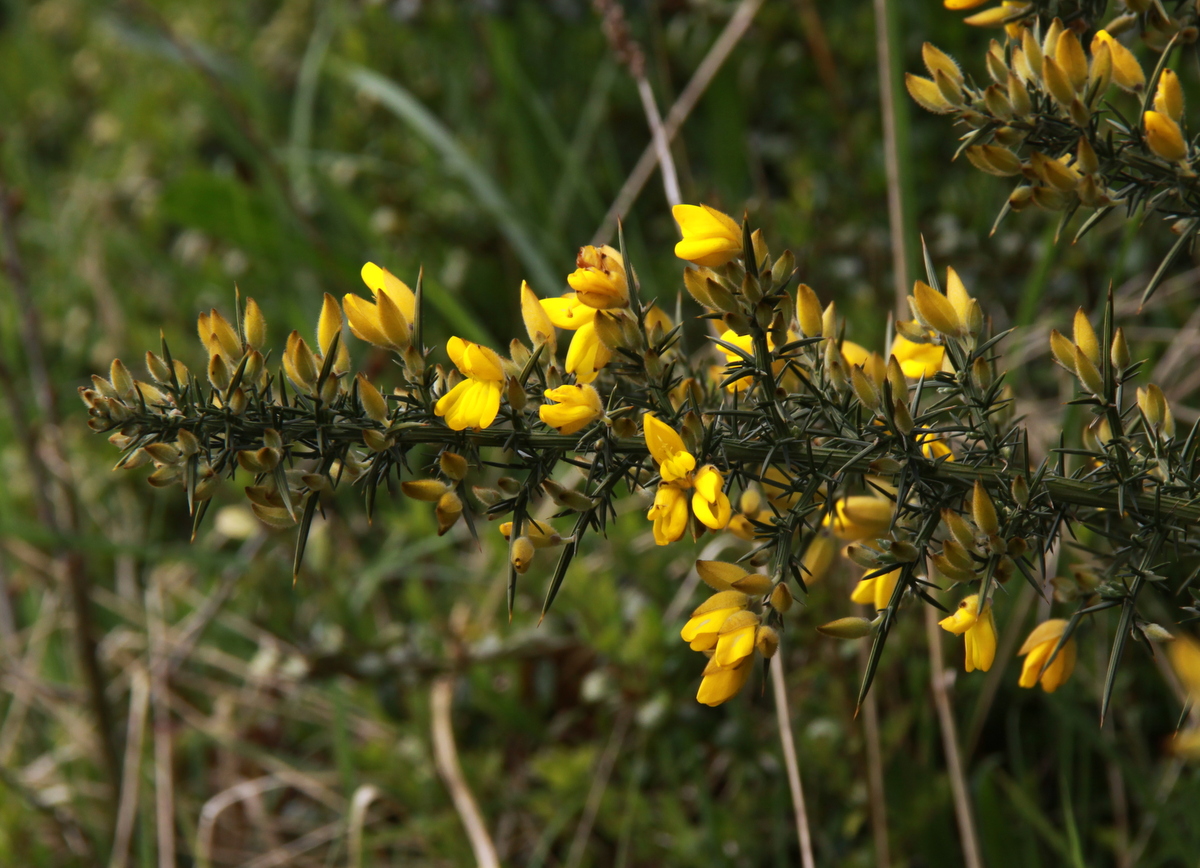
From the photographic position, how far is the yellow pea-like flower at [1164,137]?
26.3 inches

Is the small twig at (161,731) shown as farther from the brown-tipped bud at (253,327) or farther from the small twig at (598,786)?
the brown-tipped bud at (253,327)

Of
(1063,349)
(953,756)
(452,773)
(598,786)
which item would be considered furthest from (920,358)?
(452,773)

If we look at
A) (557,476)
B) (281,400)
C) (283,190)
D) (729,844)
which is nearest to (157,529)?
(283,190)

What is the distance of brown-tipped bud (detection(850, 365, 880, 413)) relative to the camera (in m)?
0.67

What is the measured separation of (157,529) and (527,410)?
70.7 inches

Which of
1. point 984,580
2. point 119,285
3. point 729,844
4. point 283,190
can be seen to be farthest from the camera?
point 119,285

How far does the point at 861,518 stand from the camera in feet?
2.49

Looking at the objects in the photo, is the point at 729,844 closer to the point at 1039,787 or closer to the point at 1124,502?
the point at 1039,787

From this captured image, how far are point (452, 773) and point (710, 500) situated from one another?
1043 mm

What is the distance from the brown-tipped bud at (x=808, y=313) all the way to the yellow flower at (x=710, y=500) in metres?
0.17

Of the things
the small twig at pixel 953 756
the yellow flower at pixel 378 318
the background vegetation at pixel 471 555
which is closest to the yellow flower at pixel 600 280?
the yellow flower at pixel 378 318

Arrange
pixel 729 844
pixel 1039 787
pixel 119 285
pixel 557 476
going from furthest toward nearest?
pixel 119 285, pixel 557 476, pixel 1039 787, pixel 729 844

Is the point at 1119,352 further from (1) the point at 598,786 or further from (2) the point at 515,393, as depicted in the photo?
(1) the point at 598,786

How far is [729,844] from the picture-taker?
140 centimetres
